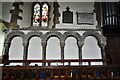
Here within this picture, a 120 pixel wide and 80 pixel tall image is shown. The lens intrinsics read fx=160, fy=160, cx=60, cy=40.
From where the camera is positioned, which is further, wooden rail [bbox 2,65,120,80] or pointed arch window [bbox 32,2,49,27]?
pointed arch window [bbox 32,2,49,27]

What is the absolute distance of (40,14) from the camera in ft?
26.3

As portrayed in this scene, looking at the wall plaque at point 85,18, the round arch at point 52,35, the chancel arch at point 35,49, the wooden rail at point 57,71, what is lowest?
the wooden rail at point 57,71

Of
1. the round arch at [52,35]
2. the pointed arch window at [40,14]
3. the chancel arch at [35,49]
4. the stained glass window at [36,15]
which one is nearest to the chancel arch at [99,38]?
the round arch at [52,35]

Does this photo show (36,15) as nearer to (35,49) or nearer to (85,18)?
(35,49)

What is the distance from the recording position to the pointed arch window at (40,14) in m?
7.93

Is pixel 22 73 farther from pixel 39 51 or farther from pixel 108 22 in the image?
pixel 108 22

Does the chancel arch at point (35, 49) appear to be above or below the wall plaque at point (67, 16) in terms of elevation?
below

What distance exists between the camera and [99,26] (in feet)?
23.1

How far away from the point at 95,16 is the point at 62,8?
1.65 meters

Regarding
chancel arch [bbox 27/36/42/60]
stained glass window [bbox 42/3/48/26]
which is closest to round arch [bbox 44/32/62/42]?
chancel arch [bbox 27/36/42/60]

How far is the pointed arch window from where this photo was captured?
26.0 ft

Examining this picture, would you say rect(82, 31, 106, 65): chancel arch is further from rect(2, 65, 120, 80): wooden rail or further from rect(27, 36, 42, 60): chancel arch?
rect(2, 65, 120, 80): wooden rail

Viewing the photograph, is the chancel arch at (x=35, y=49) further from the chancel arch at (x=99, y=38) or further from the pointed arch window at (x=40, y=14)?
the chancel arch at (x=99, y=38)

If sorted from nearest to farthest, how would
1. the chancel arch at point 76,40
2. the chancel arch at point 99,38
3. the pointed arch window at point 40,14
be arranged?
the chancel arch at point 99,38 → the chancel arch at point 76,40 → the pointed arch window at point 40,14
